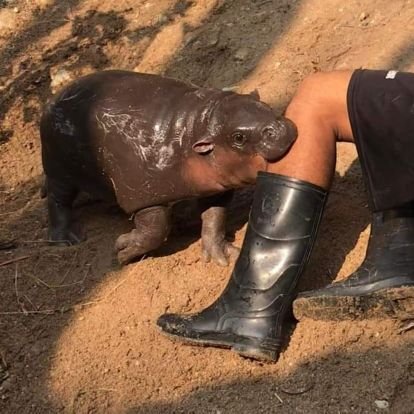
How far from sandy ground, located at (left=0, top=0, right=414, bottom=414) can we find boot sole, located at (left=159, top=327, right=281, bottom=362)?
7cm

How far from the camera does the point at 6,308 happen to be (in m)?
3.87

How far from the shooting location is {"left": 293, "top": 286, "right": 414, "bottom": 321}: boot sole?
3289 millimetres

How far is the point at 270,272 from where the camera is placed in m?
3.35

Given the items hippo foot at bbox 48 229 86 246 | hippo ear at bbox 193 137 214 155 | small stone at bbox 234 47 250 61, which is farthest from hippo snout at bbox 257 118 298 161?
small stone at bbox 234 47 250 61

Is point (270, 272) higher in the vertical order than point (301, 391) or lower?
higher

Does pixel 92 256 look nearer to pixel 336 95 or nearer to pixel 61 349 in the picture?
pixel 61 349

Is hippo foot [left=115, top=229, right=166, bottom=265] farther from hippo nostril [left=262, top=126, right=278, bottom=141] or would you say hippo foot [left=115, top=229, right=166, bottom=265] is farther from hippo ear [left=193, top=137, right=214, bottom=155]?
hippo nostril [left=262, top=126, right=278, bottom=141]

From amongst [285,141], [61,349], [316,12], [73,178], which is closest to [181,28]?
[316,12]

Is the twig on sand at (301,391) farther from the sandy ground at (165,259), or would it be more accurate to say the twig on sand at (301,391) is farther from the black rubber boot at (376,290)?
the black rubber boot at (376,290)

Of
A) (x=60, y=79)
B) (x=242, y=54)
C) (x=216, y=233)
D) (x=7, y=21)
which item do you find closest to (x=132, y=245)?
(x=216, y=233)

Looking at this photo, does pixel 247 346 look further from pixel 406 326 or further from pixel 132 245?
pixel 132 245

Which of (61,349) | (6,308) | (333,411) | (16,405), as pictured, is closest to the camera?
(333,411)

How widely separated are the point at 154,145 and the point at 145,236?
486mm

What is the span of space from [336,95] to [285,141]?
Answer: 0.30 metres
